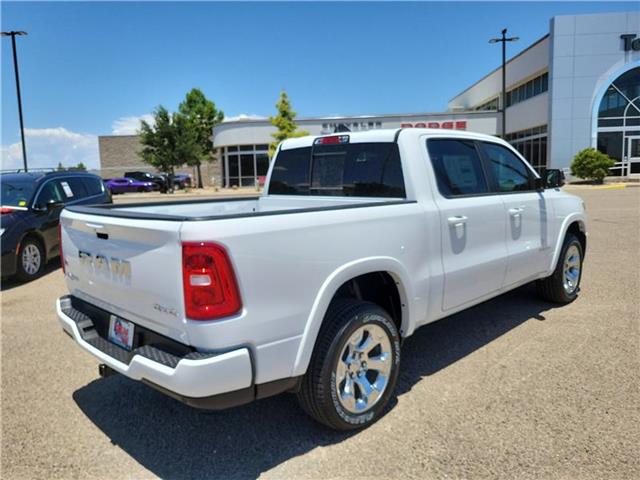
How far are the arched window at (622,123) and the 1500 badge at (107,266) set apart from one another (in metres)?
32.3

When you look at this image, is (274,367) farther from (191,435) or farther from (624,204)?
(624,204)

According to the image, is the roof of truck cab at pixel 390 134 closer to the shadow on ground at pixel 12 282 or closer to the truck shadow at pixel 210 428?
the truck shadow at pixel 210 428

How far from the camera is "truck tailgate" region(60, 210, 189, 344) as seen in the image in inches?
99.1

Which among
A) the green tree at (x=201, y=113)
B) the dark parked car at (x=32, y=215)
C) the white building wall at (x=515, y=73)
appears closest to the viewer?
the dark parked car at (x=32, y=215)

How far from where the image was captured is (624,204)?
16.9 meters

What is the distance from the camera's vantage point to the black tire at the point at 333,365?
2912 millimetres

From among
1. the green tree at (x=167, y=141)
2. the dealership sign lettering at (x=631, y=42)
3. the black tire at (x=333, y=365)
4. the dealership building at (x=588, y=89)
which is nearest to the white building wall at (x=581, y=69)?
the dealership building at (x=588, y=89)

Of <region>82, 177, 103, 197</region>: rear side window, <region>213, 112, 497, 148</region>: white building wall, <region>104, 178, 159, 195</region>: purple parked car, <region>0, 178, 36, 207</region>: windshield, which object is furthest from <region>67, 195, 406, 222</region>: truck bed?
<region>104, 178, 159, 195</region>: purple parked car

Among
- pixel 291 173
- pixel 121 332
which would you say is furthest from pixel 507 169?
→ pixel 121 332

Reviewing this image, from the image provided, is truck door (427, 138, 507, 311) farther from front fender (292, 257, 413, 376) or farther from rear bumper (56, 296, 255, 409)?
rear bumper (56, 296, 255, 409)

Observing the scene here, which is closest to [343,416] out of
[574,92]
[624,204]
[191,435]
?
[191,435]

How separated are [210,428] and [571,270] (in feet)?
15.0

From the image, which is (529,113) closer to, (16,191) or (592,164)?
(592,164)

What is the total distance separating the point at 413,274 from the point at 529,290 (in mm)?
3682
